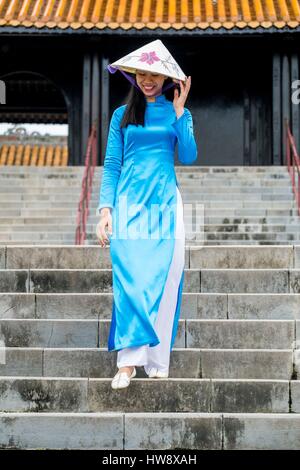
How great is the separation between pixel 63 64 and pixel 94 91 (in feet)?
5.39

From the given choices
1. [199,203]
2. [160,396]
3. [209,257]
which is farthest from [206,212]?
[160,396]

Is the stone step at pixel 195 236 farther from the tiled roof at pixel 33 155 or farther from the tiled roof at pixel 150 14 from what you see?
the tiled roof at pixel 33 155

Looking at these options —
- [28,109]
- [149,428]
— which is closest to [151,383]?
[149,428]

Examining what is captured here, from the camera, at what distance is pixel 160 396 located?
4480mm

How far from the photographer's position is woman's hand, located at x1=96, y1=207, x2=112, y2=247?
14.7ft

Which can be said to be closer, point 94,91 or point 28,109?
point 94,91

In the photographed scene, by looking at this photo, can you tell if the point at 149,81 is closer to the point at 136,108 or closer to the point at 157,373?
the point at 136,108

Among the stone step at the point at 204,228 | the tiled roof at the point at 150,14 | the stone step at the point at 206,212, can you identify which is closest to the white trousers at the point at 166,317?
the stone step at the point at 204,228

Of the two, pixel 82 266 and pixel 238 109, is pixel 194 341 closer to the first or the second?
pixel 82 266

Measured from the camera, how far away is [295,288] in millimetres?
6020

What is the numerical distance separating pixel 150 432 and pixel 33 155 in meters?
19.3

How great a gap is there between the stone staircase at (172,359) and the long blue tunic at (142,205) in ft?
1.34

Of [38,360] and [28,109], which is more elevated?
[28,109]

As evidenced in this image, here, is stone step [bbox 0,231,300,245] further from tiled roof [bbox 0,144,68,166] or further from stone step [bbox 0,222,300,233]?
tiled roof [bbox 0,144,68,166]
